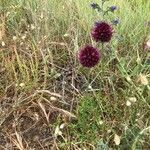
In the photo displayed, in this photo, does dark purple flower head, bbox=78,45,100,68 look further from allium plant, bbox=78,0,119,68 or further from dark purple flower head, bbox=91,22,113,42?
dark purple flower head, bbox=91,22,113,42

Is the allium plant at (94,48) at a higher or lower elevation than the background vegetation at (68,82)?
higher

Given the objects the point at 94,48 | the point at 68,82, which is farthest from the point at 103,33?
the point at 68,82

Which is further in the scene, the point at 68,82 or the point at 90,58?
the point at 68,82

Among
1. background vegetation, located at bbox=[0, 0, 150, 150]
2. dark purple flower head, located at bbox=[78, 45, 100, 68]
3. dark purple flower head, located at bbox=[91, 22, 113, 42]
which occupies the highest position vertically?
dark purple flower head, located at bbox=[91, 22, 113, 42]

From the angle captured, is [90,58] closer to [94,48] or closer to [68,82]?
[94,48]

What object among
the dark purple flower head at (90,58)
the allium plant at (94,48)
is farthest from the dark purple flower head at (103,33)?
the dark purple flower head at (90,58)

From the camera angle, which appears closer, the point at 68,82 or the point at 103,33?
the point at 103,33

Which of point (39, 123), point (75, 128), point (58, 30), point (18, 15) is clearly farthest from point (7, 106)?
point (18, 15)

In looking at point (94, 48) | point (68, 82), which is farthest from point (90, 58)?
point (68, 82)

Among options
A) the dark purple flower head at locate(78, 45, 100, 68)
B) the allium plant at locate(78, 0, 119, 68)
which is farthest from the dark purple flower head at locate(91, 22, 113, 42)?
the dark purple flower head at locate(78, 45, 100, 68)

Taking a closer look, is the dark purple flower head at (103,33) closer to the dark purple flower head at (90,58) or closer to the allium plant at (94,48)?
the allium plant at (94,48)

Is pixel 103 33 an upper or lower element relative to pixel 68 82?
upper

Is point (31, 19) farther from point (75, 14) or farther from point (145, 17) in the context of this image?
point (145, 17)

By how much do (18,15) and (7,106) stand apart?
71 centimetres
